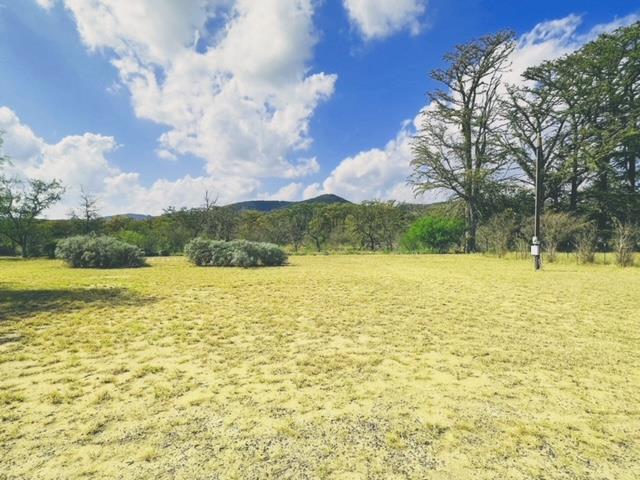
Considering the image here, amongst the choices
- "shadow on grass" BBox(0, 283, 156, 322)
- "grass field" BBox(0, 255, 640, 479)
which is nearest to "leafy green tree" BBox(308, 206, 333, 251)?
"shadow on grass" BBox(0, 283, 156, 322)

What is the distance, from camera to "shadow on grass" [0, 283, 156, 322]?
6020mm

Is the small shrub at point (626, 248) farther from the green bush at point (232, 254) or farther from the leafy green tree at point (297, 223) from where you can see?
the leafy green tree at point (297, 223)

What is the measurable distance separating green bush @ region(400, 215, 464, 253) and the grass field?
19.6 metres

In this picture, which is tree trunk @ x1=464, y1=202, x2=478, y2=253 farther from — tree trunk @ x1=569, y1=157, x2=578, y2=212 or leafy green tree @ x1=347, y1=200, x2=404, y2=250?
leafy green tree @ x1=347, y1=200, x2=404, y2=250

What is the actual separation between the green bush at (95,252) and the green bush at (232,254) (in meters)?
2.99

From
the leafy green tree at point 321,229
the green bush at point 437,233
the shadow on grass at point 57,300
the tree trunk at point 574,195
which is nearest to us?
the shadow on grass at point 57,300

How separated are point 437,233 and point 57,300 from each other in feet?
76.9

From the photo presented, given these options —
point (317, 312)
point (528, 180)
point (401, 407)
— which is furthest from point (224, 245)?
point (528, 180)

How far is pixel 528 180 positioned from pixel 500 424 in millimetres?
23613

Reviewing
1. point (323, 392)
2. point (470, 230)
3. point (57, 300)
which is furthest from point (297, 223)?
point (323, 392)

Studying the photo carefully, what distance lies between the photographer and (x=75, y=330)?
472 centimetres

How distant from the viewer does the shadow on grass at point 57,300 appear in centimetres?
602

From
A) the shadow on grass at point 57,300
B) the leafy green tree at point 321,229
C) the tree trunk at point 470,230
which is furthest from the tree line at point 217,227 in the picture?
the shadow on grass at point 57,300

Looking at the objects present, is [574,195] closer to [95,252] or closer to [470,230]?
[470,230]
